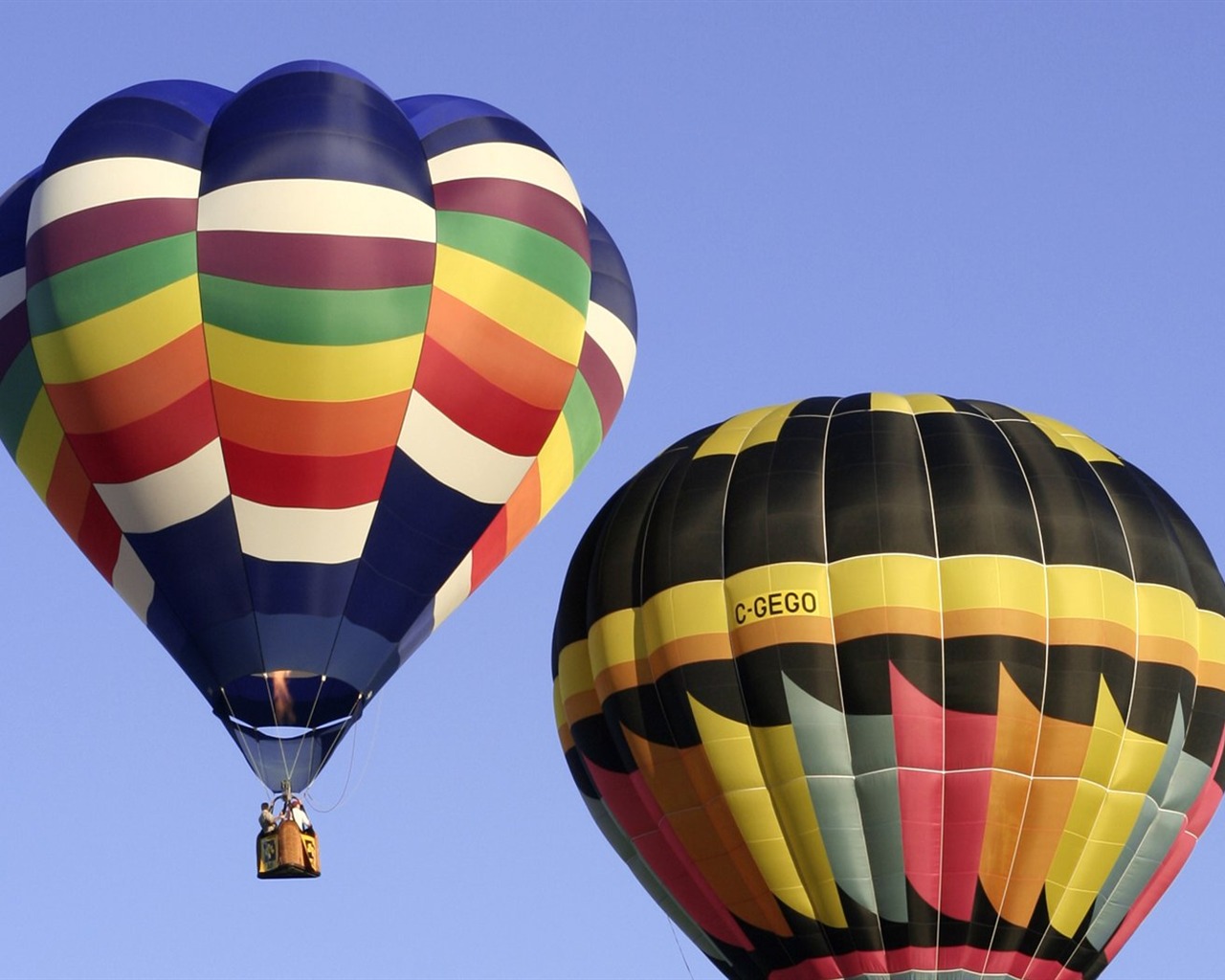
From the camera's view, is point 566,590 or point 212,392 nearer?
point 212,392

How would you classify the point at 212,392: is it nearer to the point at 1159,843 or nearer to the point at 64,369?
the point at 64,369

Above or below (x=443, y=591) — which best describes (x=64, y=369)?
above

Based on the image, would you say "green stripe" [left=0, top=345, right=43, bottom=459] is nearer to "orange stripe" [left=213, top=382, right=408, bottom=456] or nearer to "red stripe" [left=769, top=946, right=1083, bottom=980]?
"orange stripe" [left=213, top=382, right=408, bottom=456]

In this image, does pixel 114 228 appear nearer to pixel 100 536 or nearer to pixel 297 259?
pixel 297 259

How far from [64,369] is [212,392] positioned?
41.9 inches

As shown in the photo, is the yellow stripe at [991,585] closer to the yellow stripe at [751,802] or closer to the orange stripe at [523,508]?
the yellow stripe at [751,802]

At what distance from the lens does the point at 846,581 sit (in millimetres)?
24438

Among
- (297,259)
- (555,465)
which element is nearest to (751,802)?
(555,465)

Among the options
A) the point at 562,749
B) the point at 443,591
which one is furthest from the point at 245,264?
the point at 562,749

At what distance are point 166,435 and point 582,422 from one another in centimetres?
330

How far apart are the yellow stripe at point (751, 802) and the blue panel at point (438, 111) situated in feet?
Answer: 15.2

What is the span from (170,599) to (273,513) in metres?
0.94

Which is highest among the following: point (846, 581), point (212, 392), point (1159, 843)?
point (212, 392)

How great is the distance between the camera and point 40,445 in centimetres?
2517
